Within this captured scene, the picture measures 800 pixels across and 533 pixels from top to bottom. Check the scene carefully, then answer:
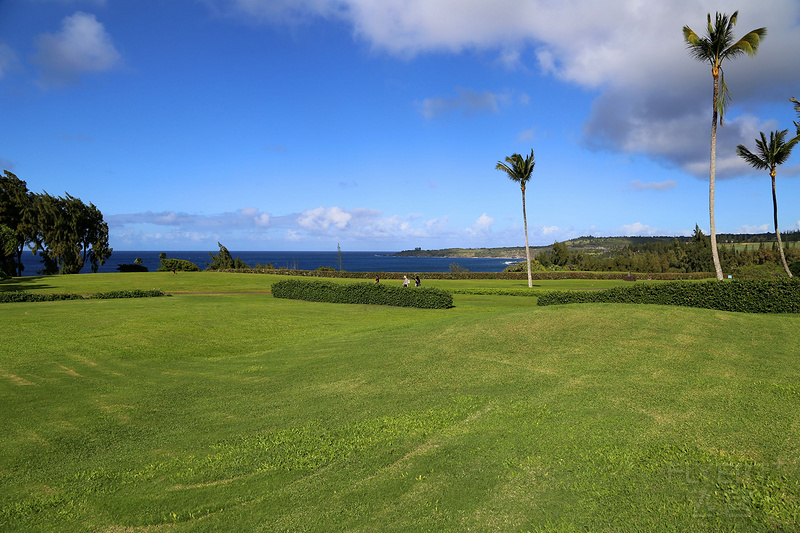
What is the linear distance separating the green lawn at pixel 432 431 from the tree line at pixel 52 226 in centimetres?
5974

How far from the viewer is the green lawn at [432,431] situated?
5039 mm

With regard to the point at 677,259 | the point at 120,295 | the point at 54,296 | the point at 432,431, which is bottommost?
the point at 677,259

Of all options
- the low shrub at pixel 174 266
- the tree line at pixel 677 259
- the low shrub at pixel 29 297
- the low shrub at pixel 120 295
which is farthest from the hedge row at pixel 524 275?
the low shrub at pixel 29 297

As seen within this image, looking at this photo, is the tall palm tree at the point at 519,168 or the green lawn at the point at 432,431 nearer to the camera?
the green lawn at the point at 432,431

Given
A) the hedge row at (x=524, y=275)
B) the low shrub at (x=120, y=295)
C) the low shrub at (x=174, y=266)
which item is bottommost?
the hedge row at (x=524, y=275)

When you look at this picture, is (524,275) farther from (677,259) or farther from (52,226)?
(52,226)

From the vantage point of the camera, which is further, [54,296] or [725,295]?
[54,296]

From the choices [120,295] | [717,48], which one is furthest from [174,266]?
[717,48]

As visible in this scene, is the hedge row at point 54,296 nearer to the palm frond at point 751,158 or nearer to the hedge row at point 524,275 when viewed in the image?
the hedge row at point 524,275

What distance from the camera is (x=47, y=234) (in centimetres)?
6322

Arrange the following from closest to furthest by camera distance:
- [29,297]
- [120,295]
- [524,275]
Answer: [29,297]
[120,295]
[524,275]

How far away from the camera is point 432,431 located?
7.20 metres

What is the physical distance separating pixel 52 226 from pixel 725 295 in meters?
76.8

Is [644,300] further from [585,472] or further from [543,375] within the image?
[585,472]
